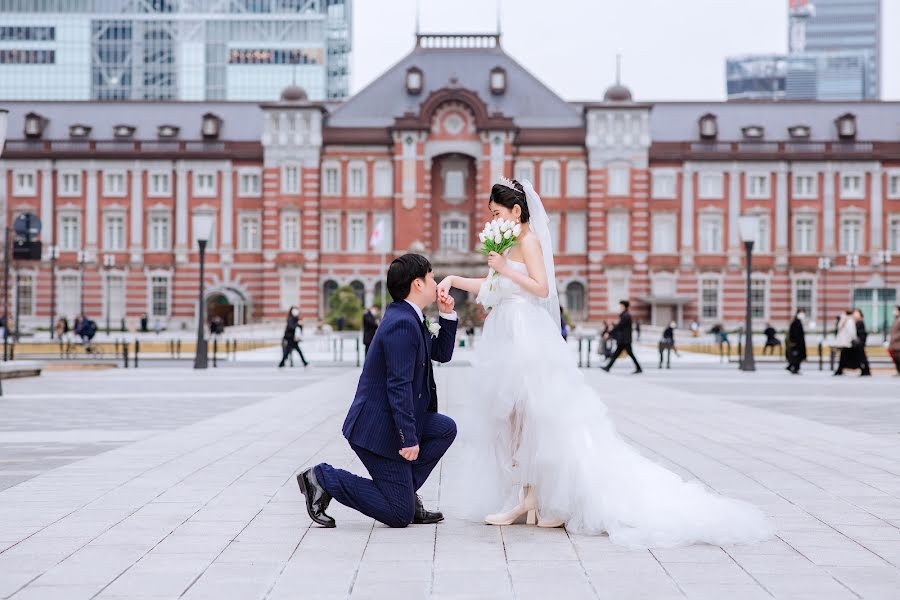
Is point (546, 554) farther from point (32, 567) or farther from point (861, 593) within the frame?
point (32, 567)

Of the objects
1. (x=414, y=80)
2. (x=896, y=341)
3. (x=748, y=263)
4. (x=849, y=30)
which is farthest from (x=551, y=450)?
(x=849, y=30)

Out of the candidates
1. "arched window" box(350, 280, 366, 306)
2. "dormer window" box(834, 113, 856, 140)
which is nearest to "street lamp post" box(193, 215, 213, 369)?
"arched window" box(350, 280, 366, 306)

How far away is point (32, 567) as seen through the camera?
18.9 feet

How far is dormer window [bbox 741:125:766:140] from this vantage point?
6075cm

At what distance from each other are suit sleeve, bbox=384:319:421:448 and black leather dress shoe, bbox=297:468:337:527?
0.61m

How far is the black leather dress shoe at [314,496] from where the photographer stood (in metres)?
6.82

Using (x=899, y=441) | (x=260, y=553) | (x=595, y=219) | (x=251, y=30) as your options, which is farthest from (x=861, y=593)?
(x=251, y=30)

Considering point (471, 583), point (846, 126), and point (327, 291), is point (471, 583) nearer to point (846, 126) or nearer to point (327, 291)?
point (327, 291)

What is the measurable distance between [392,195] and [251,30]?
178ft

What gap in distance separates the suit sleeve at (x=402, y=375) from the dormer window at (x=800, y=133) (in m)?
57.9

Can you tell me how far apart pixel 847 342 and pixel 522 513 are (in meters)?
18.7

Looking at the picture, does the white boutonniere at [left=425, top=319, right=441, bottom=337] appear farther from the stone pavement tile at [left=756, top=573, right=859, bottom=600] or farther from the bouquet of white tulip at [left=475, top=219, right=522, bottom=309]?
the stone pavement tile at [left=756, top=573, right=859, bottom=600]

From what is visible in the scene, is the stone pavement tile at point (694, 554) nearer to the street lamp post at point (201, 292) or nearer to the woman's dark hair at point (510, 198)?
the woman's dark hair at point (510, 198)

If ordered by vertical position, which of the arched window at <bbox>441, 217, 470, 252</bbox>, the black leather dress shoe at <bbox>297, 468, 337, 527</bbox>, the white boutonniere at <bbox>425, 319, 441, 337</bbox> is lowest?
the black leather dress shoe at <bbox>297, 468, 337, 527</bbox>
